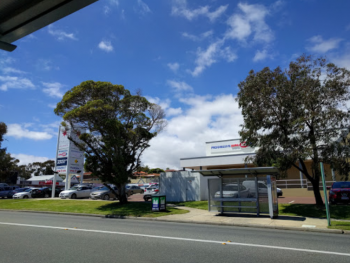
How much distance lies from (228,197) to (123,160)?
27.6ft

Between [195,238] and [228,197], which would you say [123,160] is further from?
[195,238]

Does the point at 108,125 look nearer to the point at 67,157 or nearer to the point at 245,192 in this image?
the point at 245,192

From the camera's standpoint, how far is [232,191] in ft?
51.2

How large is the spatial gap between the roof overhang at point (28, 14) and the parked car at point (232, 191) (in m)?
13.9

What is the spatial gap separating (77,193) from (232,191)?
788 inches

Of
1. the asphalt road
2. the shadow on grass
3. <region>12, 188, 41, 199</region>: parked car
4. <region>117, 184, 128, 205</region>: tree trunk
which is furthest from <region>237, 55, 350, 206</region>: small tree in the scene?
<region>12, 188, 41, 199</region>: parked car

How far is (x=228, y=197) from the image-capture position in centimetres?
1550

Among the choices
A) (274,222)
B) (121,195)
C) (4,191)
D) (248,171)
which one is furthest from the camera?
(4,191)

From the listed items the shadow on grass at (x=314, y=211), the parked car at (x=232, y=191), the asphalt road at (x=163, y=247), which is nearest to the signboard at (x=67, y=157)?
the parked car at (x=232, y=191)

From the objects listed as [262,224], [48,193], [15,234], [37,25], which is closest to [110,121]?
[15,234]

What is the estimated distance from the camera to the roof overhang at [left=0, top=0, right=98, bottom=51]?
10.5 feet

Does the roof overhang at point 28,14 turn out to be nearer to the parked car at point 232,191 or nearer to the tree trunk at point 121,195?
the parked car at point 232,191

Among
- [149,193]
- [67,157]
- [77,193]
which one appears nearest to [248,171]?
[149,193]

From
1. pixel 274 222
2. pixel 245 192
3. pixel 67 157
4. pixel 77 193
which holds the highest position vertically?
pixel 67 157
